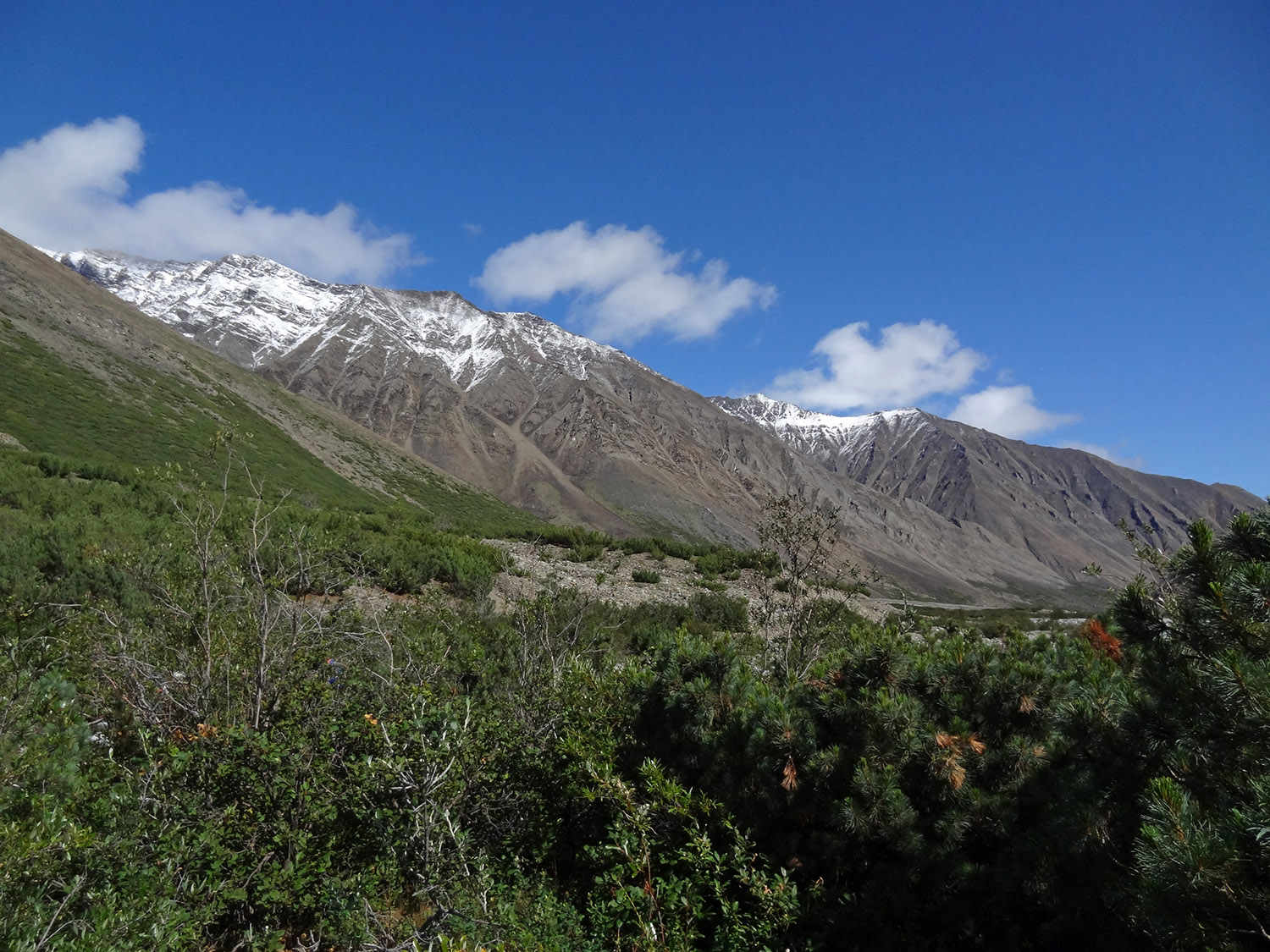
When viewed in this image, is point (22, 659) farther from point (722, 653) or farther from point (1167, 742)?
point (1167, 742)

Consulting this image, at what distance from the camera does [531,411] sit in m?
127

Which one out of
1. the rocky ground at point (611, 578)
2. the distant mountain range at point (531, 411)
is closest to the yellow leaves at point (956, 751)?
the rocky ground at point (611, 578)

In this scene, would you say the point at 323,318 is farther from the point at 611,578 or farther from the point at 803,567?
the point at 803,567

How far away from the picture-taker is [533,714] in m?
A: 5.08

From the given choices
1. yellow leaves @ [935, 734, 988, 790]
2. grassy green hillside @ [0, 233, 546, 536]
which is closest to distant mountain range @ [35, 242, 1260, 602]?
grassy green hillside @ [0, 233, 546, 536]

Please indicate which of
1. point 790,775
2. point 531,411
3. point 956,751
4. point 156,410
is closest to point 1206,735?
point 956,751

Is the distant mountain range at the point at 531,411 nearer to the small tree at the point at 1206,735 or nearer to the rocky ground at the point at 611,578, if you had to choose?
the rocky ground at the point at 611,578

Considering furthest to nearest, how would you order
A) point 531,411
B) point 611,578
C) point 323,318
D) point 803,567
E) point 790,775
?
point 323,318 → point 531,411 → point 611,578 → point 803,567 → point 790,775

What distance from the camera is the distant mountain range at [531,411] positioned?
350 ft

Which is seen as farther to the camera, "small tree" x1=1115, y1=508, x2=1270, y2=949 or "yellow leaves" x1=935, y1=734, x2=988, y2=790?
"yellow leaves" x1=935, y1=734, x2=988, y2=790

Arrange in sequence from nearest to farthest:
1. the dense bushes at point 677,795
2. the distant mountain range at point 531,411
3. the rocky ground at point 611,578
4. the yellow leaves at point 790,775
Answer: the dense bushes at point 677,795
the yellow leaves at point 790,775
the rocky ground at point 611,578
the distant mountain range at point 531,411

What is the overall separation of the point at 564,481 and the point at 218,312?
315ft

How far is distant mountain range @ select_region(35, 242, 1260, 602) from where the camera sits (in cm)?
10662

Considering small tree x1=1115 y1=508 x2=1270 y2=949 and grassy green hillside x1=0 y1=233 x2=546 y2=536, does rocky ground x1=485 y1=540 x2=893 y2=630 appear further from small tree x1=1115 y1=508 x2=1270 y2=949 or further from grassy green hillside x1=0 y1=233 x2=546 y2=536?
small tree x1=1115 y1=508 x2=1270 y2=949
